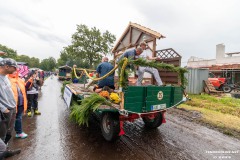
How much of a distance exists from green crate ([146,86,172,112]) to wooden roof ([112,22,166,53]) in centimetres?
678

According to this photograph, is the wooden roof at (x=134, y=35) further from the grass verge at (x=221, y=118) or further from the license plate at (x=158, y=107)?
the license plate at (x=158, y=107)

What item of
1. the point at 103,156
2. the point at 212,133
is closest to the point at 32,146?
the point at 103,156

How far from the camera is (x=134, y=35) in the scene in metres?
13.2

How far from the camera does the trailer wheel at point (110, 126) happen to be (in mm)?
3600

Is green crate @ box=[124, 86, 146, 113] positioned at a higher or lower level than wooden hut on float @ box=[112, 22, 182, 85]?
lower

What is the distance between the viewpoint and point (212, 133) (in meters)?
4.61

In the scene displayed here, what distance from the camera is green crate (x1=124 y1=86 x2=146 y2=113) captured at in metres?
3.37

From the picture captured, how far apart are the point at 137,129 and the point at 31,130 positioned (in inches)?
117

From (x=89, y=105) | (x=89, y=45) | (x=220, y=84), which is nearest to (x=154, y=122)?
(x=89, y=105)

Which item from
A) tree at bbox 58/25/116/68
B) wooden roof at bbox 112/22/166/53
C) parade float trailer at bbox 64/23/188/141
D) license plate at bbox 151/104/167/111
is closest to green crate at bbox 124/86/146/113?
parade float trailer at bbox 64/23/188/141

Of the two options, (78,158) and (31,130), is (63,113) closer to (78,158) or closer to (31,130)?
(31,130)

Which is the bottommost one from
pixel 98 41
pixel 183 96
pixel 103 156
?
pixel 103 156

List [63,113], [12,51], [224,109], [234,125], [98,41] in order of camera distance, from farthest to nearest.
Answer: [12,51] → [98,41] → [224,109] → [63,113] → [234,125]

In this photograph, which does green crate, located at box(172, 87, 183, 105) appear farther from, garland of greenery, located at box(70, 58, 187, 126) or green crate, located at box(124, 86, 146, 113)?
green crate, located at box(124, 86, 146, 113)
